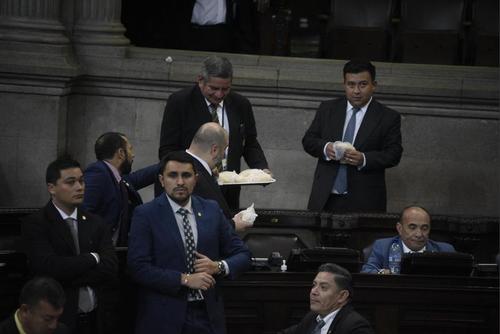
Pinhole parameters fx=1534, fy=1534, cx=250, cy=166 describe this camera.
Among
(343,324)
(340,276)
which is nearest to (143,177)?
(340,276)

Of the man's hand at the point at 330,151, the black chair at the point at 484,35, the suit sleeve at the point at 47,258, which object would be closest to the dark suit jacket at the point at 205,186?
the suit sleeve at the point at 47,258

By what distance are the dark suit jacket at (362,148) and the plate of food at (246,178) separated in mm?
700

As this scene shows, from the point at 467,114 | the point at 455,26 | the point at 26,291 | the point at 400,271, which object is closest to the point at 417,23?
the point at 455,26

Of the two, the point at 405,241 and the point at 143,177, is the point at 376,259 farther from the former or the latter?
the point at 143,177

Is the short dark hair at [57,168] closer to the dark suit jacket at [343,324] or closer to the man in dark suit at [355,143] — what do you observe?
the dark suit jacket at [343,324]

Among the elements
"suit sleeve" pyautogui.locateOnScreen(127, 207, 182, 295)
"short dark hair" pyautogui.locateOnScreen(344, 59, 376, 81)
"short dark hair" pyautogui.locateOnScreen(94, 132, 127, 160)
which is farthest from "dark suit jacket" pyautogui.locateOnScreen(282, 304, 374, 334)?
"short dark hair" pyautogui.locateOnScreen(344, 59, 376, 81)

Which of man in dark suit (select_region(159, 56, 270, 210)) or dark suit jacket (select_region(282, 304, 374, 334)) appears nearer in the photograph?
dark suit jacket (select_region(282, 304, 374, 334))

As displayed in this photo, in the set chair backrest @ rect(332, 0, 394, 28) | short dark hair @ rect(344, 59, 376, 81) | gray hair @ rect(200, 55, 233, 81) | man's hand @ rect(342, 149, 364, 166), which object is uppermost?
chair backrest @ rect(332, 0, 394, 28)

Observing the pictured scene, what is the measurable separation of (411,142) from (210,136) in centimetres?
442

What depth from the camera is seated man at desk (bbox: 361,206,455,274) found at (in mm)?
10602

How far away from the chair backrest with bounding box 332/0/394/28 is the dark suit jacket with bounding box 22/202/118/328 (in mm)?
6133

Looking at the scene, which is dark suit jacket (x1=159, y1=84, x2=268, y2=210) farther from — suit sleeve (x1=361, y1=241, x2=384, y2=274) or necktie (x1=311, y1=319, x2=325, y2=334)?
necktie (x1=311, y1=319, x2=325, y2=334)

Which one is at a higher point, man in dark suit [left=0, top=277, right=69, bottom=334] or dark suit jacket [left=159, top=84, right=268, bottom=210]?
dark suit jacket [left=159, top=84, right=268, bottom=210]

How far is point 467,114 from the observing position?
45.6 feet
